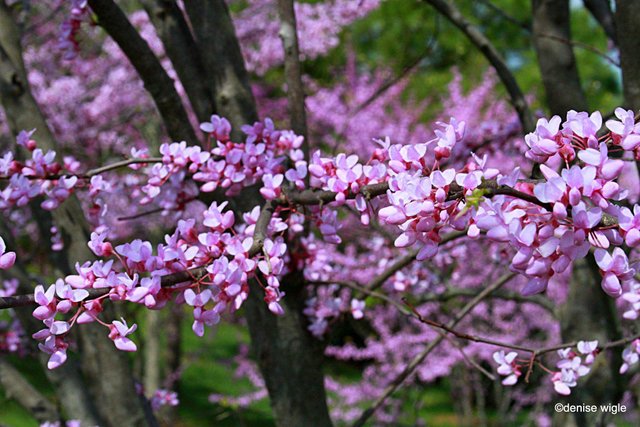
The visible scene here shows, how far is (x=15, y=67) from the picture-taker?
2.42 meters

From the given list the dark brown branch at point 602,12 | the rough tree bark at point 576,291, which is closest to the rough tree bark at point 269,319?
the rough tree bark at point 576,291

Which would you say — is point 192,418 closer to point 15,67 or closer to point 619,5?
point 15,67

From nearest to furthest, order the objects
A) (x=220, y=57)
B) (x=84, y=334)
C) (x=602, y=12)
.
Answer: (x=220, y=57) → (x=84, y=334) → (x=602, y=12)

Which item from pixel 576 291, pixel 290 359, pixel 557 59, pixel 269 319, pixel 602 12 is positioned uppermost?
pixel 602 12

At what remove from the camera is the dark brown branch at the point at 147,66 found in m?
1.93

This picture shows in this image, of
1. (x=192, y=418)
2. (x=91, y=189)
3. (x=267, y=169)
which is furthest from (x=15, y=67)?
(x=192, y=418)

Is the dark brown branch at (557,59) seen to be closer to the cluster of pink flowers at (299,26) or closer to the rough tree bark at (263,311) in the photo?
the rough tree bark at (263,311)

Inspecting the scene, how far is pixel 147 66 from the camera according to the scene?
6.68 ft

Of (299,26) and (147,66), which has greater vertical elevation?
(147,66)

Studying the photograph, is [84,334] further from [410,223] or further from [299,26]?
[299,26]

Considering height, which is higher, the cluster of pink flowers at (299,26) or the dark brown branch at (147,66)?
the dark brown branch at (147,66)

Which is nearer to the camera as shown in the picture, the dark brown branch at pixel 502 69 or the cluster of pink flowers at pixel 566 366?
the cluster of pink flowers at pixel 566 366

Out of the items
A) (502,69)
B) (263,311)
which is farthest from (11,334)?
(502,69)

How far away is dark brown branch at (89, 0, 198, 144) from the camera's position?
6.32ft
